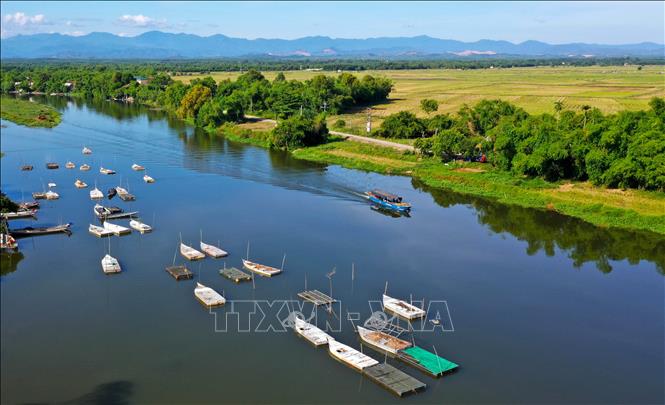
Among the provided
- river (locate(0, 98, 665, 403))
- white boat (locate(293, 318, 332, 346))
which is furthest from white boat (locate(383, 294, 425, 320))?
white boat (locate(293, 318, 332, 346))

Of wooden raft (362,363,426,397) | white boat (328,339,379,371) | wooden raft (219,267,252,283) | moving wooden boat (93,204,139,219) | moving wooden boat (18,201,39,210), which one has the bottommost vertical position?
wooden raft (362,363,426,397)

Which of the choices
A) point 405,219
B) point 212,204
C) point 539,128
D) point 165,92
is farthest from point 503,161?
point 165,92

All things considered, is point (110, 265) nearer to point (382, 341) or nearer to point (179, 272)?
point (179, 272)

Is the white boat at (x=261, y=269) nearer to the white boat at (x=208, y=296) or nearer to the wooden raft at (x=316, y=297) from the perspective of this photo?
the wooden raft at (x=316, y=297)

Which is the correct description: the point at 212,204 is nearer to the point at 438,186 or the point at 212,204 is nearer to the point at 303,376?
the point at 438,186

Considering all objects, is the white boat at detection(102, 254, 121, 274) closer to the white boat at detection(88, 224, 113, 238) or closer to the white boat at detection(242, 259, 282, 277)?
the white boat at detection(88, 224, 113, 238)

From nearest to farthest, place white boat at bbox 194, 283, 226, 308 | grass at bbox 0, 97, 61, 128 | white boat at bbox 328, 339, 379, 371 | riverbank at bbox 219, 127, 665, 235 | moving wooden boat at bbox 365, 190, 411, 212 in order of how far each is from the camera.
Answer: white boat at bbox 328, 339, 379, 371, white boat at bbox 194, 283, 226, 308, riverbank at bbox 219, 127, 665, 235, moving wooden boat at bbox 365, 190, 411, 212, grass at bbox 0, 97, 61, 128
